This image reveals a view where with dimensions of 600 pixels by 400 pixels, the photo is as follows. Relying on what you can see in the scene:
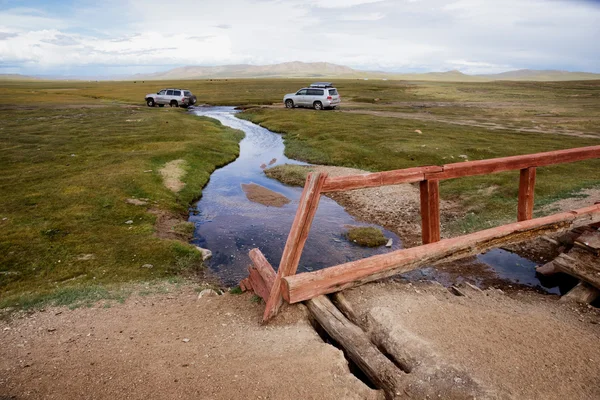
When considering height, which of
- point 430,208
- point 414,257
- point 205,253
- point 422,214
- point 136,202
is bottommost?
point 205,253

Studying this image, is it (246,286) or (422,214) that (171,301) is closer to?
(246,286)

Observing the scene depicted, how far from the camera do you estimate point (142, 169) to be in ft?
64.2

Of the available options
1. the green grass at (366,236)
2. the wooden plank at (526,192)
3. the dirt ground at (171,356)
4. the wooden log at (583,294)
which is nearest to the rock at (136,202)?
the dirt ground at (171,356)

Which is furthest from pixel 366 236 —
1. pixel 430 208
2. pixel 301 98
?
pixel 301 98

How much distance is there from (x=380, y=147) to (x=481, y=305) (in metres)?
19.0

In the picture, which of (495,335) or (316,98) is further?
(316,98)

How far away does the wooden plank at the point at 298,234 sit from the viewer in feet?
21.5

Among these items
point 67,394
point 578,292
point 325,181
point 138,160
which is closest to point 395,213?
point 578,292

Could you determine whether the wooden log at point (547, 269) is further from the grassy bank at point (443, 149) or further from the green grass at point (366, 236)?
the green grass at point (366, 236)

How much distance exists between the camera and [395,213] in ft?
51.3

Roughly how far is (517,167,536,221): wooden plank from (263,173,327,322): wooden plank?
17.2 feet

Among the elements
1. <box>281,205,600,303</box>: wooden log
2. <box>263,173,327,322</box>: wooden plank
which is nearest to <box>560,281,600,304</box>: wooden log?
<box>281,205,600,303</box>: wooden log

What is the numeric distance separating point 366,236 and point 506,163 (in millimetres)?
5876

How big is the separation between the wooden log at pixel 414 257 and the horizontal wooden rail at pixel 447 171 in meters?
1.30
